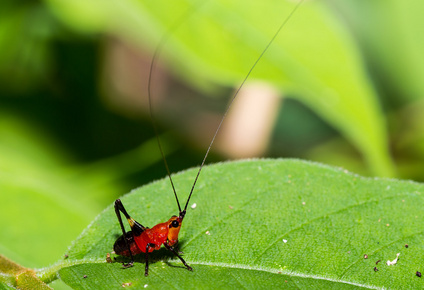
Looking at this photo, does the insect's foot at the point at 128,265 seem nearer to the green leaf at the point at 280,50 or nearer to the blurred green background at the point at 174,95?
the blurred green background at the point at 174,95

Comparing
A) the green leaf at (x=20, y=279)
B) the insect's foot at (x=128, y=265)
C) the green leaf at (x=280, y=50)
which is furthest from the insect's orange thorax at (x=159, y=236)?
the green leaf at (x=280, y=50)

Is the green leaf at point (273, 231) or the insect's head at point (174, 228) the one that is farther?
the insect's head at point (174, 228)

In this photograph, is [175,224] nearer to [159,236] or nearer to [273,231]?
[159,236]

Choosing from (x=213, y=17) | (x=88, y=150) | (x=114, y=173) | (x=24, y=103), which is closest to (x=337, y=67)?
(x=213, y=17)

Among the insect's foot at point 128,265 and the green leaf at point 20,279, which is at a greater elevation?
the green leaf at point 20,279

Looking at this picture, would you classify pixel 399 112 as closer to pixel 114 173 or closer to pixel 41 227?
pixel 114 173

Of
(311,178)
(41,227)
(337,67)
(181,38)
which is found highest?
(181,38)

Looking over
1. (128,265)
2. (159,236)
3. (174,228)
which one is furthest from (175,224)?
(128,265)

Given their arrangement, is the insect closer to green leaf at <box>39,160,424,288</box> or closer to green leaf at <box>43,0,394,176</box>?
green leaf at <box>39,160,424,288</box>
